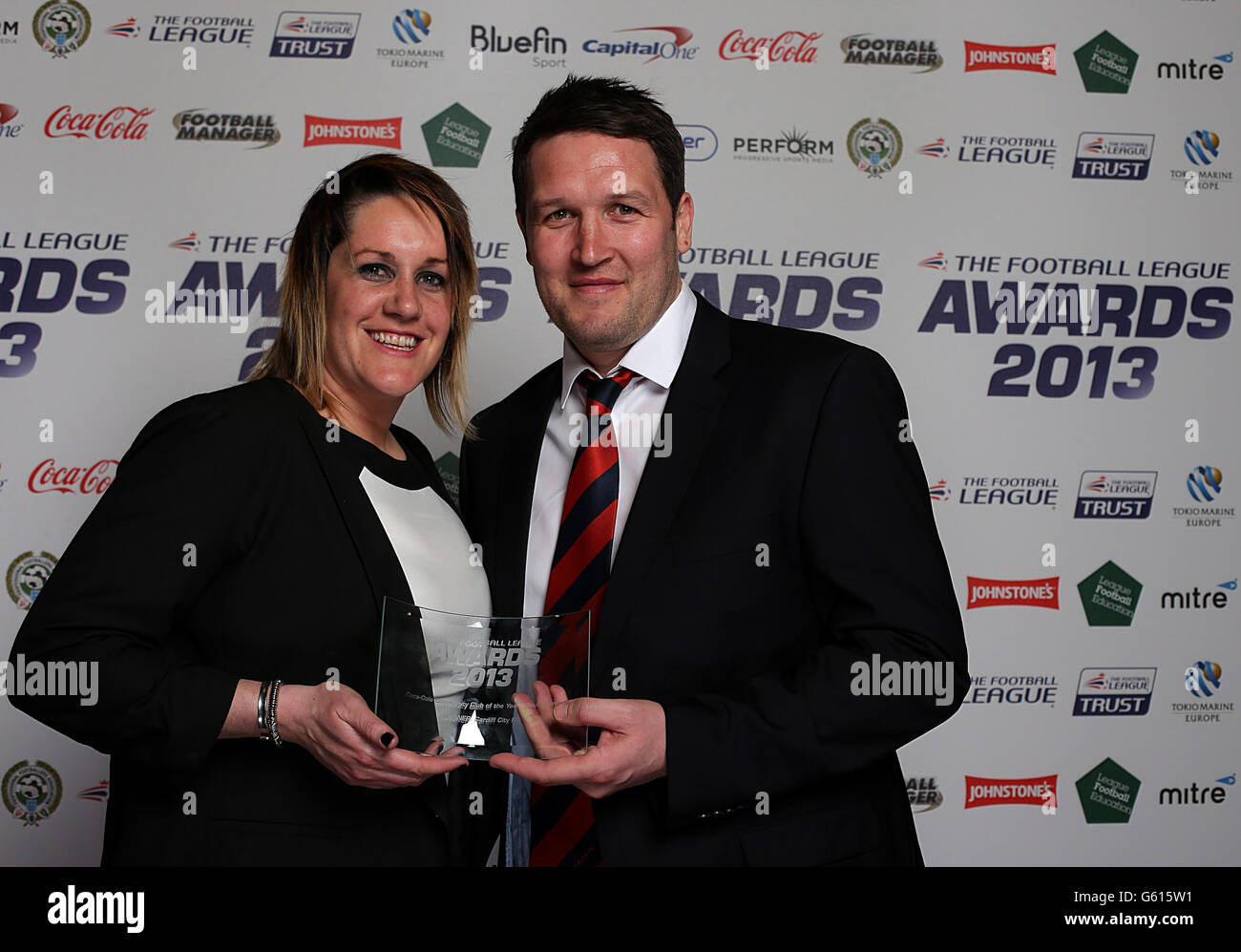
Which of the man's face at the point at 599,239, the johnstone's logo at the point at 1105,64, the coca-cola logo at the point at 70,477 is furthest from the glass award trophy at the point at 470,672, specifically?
the johnstone's logo at the point at 1105,64

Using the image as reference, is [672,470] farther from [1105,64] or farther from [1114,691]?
[1105,64]

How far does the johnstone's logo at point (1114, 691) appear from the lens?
3709 mm

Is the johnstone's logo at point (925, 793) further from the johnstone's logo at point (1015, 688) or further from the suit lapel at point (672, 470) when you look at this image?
the suit lapel at point (672, 470)

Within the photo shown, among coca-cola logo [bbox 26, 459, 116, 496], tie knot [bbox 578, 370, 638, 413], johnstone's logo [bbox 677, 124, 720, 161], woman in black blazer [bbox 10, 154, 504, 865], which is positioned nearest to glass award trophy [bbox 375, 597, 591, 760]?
woman in black blazer [bbox 10, 154, 504, 865]

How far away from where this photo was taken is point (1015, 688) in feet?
12.1

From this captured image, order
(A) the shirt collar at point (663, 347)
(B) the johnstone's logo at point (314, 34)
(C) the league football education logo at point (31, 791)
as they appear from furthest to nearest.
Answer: (B) the johnstone's logo at point (314, 34) < (C) the league football education logo at point (31, 791) < (A) the shirt collar at point (663, 347)

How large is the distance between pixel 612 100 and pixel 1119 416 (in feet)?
8.04

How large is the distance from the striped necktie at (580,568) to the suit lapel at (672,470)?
48mm

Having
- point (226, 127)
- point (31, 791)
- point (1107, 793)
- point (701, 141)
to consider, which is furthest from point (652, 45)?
point (31, 791)

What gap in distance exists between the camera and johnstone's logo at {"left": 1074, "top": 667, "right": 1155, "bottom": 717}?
12.2 ft

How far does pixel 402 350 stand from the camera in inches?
83.7
